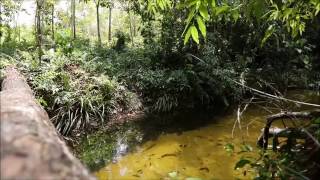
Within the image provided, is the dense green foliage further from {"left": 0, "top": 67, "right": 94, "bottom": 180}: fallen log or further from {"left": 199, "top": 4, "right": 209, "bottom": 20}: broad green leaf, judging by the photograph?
{"left": 0, "top": 67, "right": 94, "bottom": 180}: fallen log

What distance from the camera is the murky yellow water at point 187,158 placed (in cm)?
508

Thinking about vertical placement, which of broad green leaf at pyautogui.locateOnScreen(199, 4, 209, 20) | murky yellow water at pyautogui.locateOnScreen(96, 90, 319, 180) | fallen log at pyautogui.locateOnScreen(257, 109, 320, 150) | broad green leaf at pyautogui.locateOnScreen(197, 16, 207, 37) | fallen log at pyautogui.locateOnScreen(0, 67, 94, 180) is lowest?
murky yellow water at pyautogui.locateOnScreen(96, 90, 319, 180)

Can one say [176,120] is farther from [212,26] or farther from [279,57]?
[279,57]

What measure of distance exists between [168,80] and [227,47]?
3.42 meters

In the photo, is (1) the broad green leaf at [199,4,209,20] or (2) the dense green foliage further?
(2) the dense green foliage

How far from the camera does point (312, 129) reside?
3.43 meters

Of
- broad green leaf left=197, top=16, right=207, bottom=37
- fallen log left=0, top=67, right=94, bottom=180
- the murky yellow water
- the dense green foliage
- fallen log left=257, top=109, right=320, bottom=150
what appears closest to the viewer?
fallen log left=0, top=67, right=94, bottom=180

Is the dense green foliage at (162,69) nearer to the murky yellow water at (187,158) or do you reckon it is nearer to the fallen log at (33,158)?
the murky yellow water at (187,158)

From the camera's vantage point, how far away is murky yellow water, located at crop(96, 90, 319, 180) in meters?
5.08

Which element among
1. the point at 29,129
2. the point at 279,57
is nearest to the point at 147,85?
the point at 279,57

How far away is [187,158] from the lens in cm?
570

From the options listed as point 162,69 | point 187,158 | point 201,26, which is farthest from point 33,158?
point 162,69

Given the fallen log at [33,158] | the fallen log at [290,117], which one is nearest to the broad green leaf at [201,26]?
the fallen log at [33,158]

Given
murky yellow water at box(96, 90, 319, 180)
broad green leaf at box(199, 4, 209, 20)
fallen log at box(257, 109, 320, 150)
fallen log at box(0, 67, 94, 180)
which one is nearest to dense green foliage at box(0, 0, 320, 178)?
murky yellow water at box(96, 90, 319, 180)
